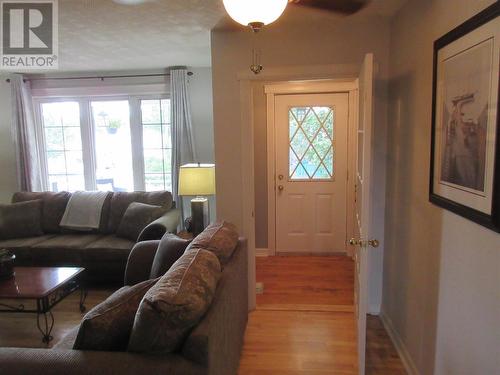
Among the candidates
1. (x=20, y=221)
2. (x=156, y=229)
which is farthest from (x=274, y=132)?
(x=20, y=221)

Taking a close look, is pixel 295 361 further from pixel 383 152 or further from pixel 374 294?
pixel 383 152

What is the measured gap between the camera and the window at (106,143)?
15.1 ft

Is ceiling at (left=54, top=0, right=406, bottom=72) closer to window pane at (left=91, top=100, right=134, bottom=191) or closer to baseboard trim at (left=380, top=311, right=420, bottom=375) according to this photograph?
window pane at (left=91, top=100, right=134, bottom=191)

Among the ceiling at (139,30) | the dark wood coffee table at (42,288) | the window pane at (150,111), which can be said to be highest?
the ceiling at (139,30)

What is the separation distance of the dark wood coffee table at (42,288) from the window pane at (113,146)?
6.00 ft

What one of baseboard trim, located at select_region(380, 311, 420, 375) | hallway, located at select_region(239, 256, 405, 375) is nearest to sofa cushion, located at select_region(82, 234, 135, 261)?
hallway, located at select_region(239, 256, 405, 375)

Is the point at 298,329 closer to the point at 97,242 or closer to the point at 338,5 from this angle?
the point at 97,242

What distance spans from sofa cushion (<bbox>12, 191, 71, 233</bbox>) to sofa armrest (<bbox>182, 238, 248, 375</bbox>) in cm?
260

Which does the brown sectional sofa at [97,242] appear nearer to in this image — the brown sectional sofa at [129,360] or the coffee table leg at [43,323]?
the coffee table leg at [43,323]

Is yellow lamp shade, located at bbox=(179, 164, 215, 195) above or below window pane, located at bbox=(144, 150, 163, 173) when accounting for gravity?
below

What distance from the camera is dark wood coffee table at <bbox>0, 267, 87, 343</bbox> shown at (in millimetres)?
2568

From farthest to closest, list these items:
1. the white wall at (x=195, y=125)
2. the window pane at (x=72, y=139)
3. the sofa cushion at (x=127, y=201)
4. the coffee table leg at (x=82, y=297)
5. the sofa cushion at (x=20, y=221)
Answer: the window pane at (x=72, y=139)
the white wall at (x=195, y=125)
the sofa cushion at (x=127, y=201)
the sofa cushion at (x=20, y=221)
the coffee table leg at (x=82, y=297)

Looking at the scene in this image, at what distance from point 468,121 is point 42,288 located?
290cm

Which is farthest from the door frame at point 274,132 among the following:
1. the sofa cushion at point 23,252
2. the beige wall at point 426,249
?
the sofa cushion at point 23,252
